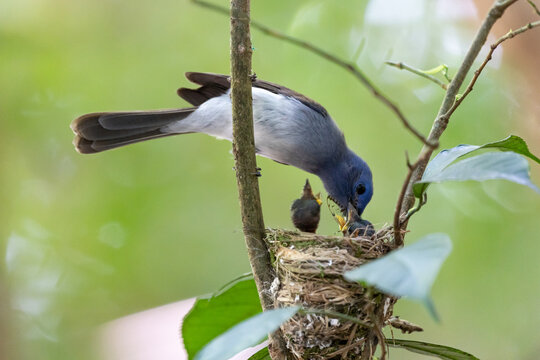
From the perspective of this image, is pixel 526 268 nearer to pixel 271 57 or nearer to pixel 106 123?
pixel 271 57

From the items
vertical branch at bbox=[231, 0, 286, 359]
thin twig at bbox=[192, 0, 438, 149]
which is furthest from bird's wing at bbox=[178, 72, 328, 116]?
thin twig at bbox=[192, 0, 438, 149]

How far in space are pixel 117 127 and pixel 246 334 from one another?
2.98m

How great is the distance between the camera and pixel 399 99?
17.5ft

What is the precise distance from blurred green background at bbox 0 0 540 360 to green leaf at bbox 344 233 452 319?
390cm

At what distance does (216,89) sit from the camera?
4.29m

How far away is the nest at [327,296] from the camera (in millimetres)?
2201

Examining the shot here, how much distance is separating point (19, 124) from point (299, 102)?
8.96ft

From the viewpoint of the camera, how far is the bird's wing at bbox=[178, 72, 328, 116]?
12.9ft

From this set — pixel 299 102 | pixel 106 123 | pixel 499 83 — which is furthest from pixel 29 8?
pixel 499 83

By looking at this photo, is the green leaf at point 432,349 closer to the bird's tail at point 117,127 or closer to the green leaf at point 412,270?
the green leaf at point 412,270

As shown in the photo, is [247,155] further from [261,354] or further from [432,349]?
[432,349]

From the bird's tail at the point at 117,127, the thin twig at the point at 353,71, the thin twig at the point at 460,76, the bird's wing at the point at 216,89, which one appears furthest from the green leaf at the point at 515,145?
the bird's tail at the point at 117,127

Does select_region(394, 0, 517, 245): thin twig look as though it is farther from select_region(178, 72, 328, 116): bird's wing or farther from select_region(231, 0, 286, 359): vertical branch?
select_region(178, 72, 328, 116): bird's wing

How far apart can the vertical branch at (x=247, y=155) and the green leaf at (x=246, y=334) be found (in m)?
0.83
